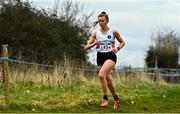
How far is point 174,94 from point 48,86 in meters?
4.07

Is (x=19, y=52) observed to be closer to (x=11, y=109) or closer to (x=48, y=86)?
(x=48, y=86)

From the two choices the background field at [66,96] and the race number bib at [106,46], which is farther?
the background field at [66,96]

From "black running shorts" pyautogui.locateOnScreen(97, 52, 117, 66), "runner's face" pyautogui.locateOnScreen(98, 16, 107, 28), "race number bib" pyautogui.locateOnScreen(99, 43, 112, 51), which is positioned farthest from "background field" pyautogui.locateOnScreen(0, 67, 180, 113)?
"runner's face" pyautogui.locateOnScreen(98, 16, 107, 28)

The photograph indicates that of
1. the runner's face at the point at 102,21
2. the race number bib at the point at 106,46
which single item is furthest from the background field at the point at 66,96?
the runner's face at the point at 102,21

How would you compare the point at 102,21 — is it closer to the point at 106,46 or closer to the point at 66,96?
the point at 106,46

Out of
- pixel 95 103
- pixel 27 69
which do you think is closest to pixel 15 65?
pixel 27 69

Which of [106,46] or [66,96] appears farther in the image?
[66,96]

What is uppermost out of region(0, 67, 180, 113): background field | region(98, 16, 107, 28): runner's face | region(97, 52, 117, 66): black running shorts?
region(98, 16, 107, 28): runner's face

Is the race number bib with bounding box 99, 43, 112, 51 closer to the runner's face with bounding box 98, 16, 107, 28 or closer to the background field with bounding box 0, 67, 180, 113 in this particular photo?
the runner's face with bounding box 98, 16, 107, 28

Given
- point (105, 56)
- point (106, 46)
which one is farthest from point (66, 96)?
point (106, 46)

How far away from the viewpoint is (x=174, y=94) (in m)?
16.7

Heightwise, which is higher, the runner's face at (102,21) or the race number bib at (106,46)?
the runner's face at (102,21)

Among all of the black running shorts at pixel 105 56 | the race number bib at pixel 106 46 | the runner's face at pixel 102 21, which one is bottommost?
the black running shorts at pixel 105 56

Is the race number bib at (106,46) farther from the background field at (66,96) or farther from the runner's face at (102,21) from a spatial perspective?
the background field at (66,96)
